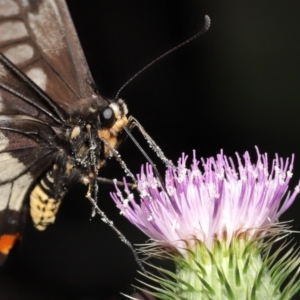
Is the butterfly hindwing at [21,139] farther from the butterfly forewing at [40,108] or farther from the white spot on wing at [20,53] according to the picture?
the white spot on wing at [20,53]

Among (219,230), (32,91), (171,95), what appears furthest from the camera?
(171,95)

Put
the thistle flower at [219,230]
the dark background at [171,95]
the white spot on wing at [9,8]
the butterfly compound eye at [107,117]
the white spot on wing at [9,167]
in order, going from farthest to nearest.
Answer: the dark background at [171,95]
the white spot on wing at [9,8]
the white spot on wing at [9,167]
the butterfly compound eye at [107,117]
the thistle flower at [219,230]

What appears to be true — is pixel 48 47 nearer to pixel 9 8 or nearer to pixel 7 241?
pixel 9 8

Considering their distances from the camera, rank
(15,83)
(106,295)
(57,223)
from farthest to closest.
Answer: (57,223) → (106,295) → (15,83)

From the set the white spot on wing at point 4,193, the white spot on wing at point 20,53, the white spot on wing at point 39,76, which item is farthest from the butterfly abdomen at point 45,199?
the white spot on wing at point 20,53

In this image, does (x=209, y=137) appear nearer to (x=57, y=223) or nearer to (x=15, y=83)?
(x=57, y=223)

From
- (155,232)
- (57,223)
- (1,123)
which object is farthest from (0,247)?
(57,223)

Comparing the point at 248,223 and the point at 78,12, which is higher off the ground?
the point at 78,12

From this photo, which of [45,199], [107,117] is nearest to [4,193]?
[45,199]
